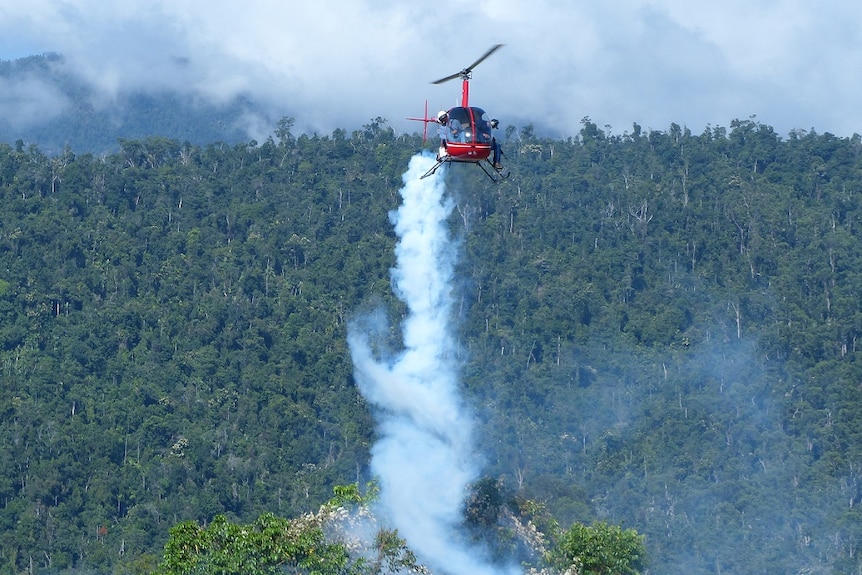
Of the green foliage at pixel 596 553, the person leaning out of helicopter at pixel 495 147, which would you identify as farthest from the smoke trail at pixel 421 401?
the person leaning out of helicopter at pixel 495 147

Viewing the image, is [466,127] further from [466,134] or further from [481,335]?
[481,335]

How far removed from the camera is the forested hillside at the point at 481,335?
92.0 m

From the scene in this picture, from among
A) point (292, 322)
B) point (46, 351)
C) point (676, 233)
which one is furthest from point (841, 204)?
point (46, 351)

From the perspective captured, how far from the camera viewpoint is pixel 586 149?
139125mm

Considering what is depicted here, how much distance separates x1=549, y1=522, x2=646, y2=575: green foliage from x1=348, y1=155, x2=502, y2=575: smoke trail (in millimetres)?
9972

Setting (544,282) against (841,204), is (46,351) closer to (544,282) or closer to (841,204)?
(544,282)

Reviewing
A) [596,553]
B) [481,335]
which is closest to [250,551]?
[596,553]

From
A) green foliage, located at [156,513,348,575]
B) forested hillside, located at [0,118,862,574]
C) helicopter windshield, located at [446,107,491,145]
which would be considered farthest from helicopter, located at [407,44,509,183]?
forested hillside, located at [0,118,862,574]

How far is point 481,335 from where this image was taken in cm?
10800

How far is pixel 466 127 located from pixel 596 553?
1386 cm

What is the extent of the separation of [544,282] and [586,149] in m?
27.9

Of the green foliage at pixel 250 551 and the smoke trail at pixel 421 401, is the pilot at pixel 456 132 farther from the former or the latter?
the smoke trail at pixel 421 401

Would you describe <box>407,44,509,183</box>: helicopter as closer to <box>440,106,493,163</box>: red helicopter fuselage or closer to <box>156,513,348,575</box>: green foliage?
<box>440,106,493,163</box>: red helicopter fuselage

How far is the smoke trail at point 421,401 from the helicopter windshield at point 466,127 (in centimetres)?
1481
